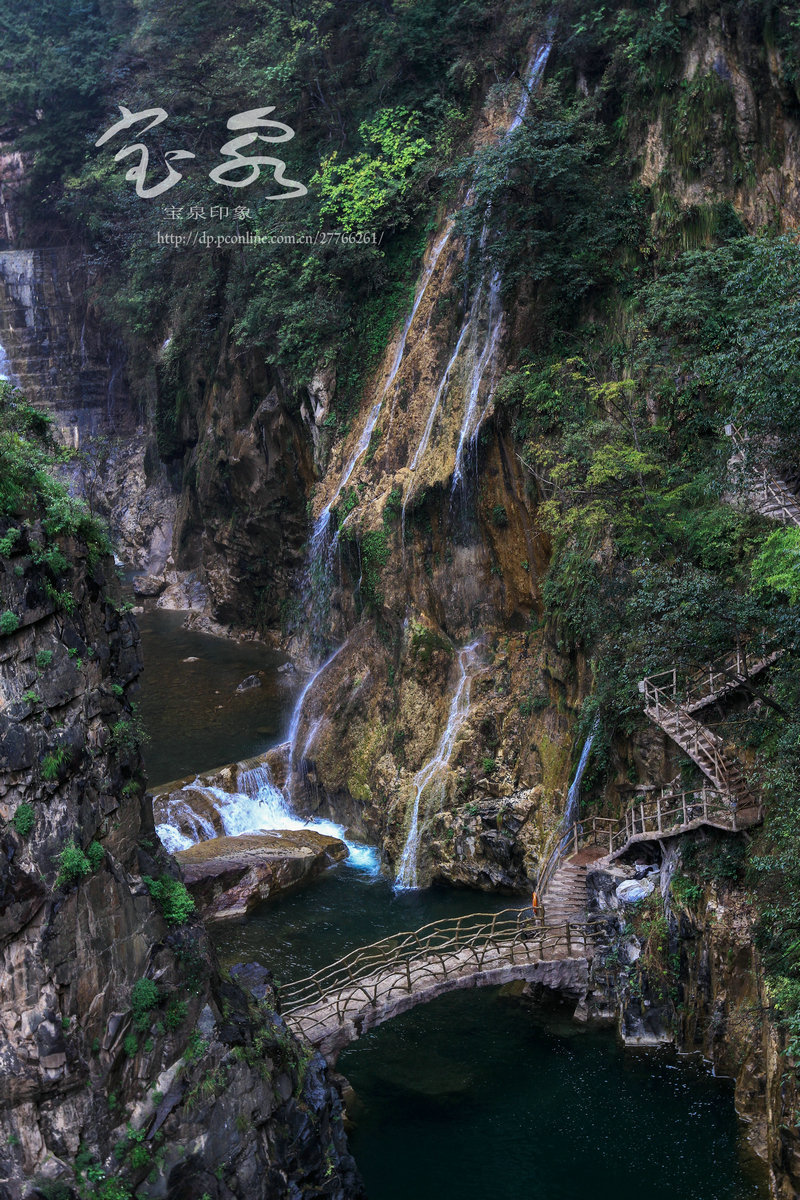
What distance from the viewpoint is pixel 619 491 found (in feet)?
66.8

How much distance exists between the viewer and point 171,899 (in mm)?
13000

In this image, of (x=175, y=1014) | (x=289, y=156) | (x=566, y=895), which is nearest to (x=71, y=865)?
(x=175, y=1014)

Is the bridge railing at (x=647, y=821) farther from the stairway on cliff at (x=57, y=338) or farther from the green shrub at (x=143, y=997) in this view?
the stairway on cliff at (x=57, y=338)

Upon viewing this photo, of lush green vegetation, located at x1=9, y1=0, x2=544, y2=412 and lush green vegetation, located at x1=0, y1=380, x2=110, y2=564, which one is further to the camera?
lush green vegetation, located at x1=9, y1=0, x2=544, y2=412

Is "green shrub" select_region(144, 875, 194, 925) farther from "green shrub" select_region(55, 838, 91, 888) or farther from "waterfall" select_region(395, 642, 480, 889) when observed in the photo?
"waterfall" select_region(395, 642, 480, 889)

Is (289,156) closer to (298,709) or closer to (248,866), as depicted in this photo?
(298,709)

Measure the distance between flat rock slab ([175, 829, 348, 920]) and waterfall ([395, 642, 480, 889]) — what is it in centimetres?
194

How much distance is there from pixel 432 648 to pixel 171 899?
13460 millimetres

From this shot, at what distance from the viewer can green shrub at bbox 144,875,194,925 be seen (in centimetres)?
1288

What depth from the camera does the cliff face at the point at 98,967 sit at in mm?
11492

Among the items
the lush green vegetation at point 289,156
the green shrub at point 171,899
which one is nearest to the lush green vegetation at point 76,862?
the green shrub at point 171,899

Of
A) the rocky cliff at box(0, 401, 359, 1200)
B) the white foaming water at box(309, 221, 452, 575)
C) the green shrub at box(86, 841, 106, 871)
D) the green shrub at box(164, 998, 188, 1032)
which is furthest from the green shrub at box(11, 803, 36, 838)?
the white foaming water at box(309, 221, 452, 575)

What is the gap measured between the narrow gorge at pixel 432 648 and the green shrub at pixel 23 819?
0.10 metres

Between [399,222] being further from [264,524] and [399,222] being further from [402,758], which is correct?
[402,758]
